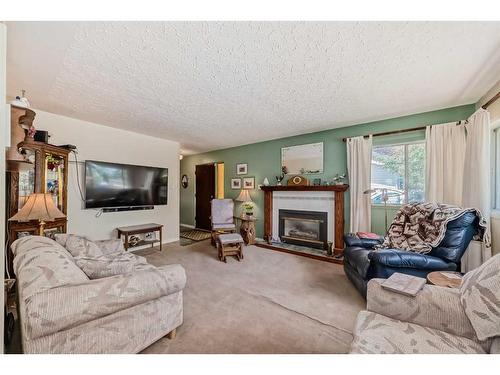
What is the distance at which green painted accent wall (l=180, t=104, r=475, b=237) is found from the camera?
10.1 feet

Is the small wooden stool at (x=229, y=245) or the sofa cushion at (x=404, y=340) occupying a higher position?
the sofa cushion at (x=404, y=340)

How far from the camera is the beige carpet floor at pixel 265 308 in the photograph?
4.99 feet

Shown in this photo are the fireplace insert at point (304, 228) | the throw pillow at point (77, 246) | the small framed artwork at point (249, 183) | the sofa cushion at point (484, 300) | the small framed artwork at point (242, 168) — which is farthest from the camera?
the small framed artwork at point (242, 168)

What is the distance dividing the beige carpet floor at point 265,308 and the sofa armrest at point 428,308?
53 centimetres

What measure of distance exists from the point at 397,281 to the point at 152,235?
411 cm

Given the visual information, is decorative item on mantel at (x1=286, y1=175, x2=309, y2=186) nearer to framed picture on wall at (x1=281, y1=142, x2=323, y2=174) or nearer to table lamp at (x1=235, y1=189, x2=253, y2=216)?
framed picture on wall at (x1=281, y1=142, x2=323, y2=174)

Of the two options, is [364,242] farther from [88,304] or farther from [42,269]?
[42,269]

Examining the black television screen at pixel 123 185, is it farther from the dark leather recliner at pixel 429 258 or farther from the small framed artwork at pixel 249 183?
the dark leather recliner at pixel 429 258

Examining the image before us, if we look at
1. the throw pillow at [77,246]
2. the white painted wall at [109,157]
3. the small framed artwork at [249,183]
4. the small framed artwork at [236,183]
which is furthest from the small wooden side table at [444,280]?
the white painted wall at [109,157]

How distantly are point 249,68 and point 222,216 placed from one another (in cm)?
307

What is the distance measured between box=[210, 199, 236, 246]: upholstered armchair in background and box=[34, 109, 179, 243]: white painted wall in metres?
1.07

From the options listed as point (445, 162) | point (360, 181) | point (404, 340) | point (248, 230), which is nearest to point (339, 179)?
point (360, 181)

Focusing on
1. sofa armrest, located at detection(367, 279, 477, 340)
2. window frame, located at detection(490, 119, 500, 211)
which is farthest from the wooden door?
window frame, located at detection(490, 119, 500, 211)

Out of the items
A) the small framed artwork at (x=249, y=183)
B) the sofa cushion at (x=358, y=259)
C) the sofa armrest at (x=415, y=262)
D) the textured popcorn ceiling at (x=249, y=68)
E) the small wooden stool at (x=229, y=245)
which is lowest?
the small wooden stool at (x=229, y=245)
